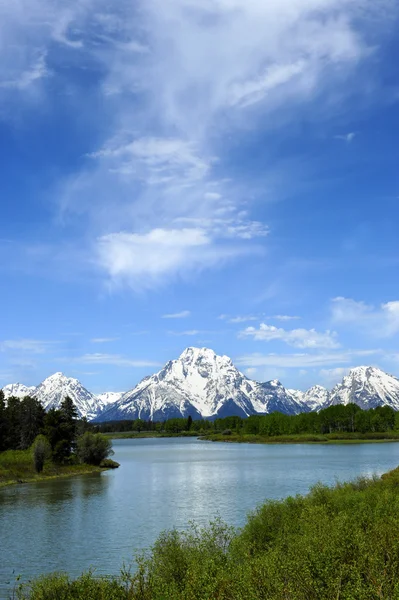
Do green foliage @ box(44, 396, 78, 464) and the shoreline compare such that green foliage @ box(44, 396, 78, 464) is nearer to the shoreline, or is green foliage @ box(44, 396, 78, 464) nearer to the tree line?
the tree line

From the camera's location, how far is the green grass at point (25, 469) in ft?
343

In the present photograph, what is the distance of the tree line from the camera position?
387ft

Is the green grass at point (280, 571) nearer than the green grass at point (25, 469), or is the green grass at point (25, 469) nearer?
the green grass at point (280, 571)

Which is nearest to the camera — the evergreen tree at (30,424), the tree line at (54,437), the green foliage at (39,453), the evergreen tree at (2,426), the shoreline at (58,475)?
the shoreline at (58,475)

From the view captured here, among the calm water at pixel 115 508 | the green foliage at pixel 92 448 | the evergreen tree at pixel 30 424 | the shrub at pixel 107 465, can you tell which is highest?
the evergreen tree at pixel 30 424

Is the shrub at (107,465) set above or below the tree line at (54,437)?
below

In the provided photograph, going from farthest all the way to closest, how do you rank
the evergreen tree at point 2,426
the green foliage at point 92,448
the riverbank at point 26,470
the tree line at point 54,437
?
the evergreen tree at point 2,426, the green foliage at point 92,448, the tree line at point 54,437, the riverbank at point 26,470

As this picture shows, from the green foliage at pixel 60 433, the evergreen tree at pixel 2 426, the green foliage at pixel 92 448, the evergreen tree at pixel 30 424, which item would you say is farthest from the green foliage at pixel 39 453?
the evergreen tree at pixel 30 424

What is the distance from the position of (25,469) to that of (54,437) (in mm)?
15207

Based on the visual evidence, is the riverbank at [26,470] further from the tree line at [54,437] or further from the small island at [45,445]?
the tree line at [54,437]

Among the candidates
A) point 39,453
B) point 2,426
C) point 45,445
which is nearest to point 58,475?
point 39,453

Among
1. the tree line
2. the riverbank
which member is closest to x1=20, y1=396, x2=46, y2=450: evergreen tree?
the tree line

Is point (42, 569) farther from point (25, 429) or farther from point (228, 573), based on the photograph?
point (25, 429)

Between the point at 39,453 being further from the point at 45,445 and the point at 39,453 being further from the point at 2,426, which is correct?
the point at 2,426
